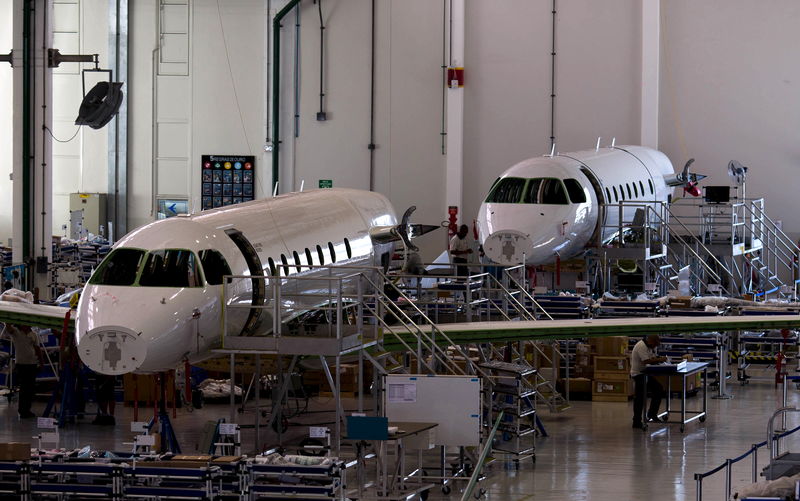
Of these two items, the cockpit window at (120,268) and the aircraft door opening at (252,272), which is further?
the aircraft door opening at (252,272)

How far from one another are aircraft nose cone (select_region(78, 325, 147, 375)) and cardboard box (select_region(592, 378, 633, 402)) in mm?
11174

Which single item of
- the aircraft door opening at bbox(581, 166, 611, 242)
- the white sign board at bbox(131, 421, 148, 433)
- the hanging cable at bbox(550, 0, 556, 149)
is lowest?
the white sign board at bbox(131, 421, 148, 433)

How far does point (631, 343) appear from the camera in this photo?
2781cm

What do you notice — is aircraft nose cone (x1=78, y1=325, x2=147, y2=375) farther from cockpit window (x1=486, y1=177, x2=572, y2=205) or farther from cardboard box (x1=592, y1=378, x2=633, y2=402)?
cockpit window (x1=486, y1=177, x2=572, y2=205)

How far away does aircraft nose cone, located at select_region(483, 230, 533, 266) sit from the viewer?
29703mm

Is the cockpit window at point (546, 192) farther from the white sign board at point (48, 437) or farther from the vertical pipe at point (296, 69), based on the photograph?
the white sign board at point (48, 437)

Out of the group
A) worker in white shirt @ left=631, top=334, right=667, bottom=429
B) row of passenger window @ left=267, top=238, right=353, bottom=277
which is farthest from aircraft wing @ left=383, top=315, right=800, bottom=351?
row of passenger window @ left=267, top=238, right=353, bottom=277

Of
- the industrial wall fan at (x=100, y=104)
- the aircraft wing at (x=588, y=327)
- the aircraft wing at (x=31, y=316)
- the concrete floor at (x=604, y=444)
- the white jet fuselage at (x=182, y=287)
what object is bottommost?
the concrete floor at (x=604, y=444)

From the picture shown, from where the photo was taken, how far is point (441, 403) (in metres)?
17.6

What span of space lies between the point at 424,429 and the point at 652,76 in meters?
25.4

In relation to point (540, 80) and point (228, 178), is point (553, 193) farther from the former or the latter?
point (228, 178)

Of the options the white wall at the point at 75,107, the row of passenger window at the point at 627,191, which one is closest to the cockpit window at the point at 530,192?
the row of passenger window at the point at 627,191

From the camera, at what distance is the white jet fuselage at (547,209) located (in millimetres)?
29953

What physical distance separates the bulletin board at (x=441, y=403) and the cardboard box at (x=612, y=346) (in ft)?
29.7
